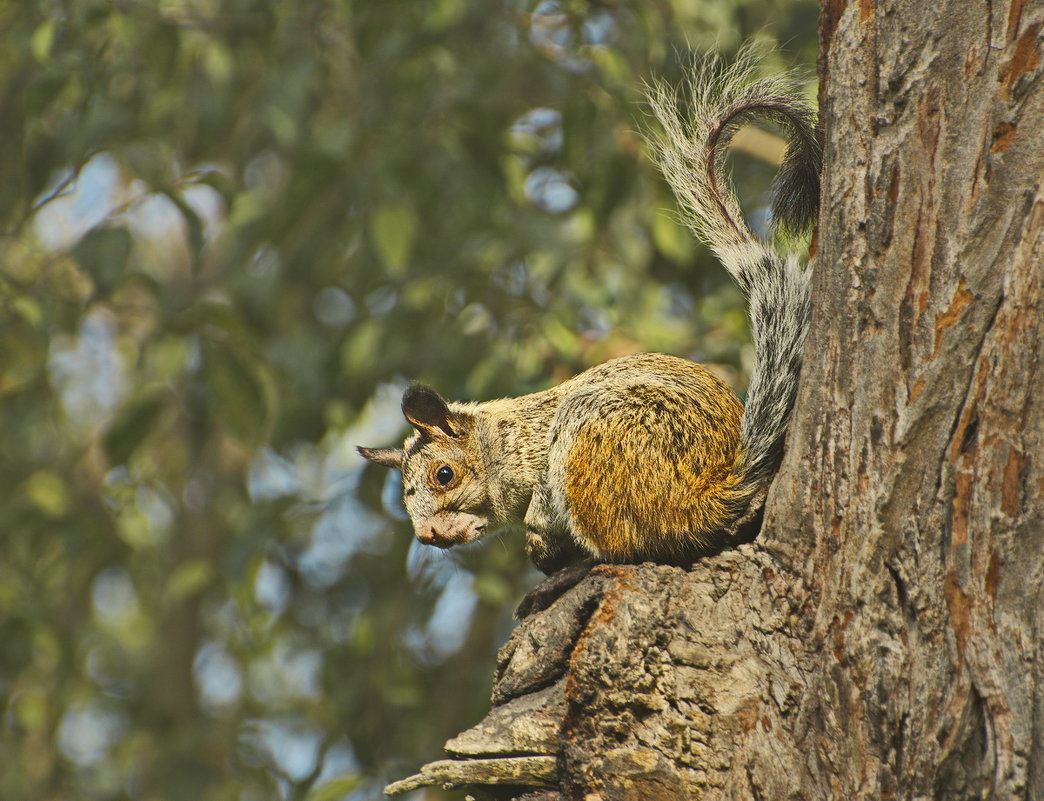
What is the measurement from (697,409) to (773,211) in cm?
40

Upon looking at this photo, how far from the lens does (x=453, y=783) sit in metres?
1.68

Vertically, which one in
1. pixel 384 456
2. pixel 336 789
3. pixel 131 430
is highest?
pixel 384 456

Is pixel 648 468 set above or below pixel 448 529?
above

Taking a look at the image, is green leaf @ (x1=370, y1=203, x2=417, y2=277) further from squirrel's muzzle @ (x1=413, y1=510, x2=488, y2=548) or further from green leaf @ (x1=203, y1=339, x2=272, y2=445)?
squirrel's muzzle @ (x1=413, y1=510, x2=488, y2=548)

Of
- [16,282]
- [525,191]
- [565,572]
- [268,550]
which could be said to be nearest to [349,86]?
[525,191]

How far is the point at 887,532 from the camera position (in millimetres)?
1445

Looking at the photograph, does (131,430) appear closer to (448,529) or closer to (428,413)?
(428,413)

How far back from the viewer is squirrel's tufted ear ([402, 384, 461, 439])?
2531mm

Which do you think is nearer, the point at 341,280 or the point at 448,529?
the point at 448,529

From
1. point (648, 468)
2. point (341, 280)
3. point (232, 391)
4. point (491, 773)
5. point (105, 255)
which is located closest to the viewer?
point (491, 773)

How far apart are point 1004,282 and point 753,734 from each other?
722 mm

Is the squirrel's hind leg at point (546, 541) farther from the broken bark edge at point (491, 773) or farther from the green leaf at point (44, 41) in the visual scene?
the green leaf at point (44, 41)

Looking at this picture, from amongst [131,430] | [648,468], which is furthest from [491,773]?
[131,430]

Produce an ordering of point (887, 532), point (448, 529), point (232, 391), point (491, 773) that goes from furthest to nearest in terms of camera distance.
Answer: point (232, 391) < point (448, 529) < point (491, 773) < point (887, 532)
